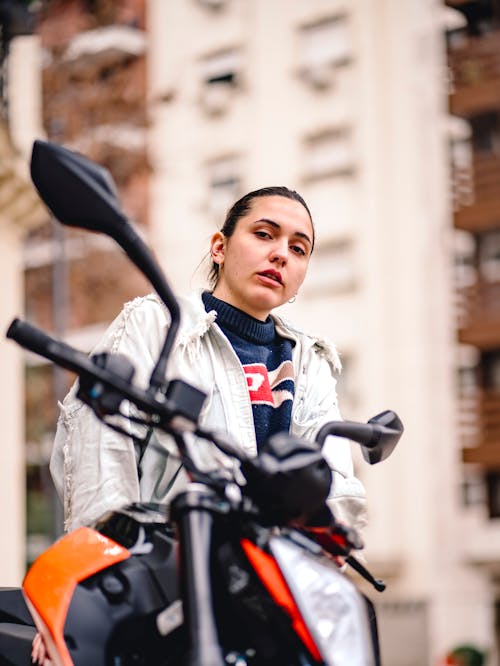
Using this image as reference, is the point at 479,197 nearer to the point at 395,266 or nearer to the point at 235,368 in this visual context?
the point at 395,266

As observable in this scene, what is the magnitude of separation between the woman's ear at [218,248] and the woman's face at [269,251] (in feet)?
0.57

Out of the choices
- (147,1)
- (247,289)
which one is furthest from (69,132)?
(147,1)

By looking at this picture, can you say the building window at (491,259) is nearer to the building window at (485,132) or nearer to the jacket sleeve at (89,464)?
the building window at (485,132)

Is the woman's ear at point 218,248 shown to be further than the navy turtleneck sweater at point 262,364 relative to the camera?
Yes

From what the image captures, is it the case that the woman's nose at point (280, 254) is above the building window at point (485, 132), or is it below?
below

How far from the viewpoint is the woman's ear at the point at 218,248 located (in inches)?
126

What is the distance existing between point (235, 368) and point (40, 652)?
0.86 metres

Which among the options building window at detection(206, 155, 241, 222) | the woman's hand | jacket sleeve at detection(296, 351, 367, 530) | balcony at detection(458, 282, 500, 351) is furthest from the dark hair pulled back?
building window at detection(206, 155, 241, 222)

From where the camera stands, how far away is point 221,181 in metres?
35.7

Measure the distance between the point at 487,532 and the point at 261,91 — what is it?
1185 cm

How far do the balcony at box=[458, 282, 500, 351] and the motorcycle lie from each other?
99.1 ft

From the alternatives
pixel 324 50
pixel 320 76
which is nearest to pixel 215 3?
pixel 324 50

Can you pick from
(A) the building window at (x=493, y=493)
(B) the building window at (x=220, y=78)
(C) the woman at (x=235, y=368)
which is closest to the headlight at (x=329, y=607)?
(C) the woman at (x=235, y=368)

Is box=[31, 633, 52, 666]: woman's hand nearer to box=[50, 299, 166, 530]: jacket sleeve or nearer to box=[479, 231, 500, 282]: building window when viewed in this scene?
box=[50, 299, 166, 530]: jacket sleeve
